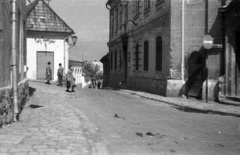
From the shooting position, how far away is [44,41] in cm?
3172

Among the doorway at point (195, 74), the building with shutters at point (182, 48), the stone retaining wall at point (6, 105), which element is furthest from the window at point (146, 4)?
the stone retaining wall at point (6, 105)

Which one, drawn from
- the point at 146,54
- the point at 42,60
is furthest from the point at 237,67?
the point at 42,60

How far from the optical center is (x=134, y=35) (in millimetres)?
23422

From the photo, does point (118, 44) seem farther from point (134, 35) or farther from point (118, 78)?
point (134, 35)

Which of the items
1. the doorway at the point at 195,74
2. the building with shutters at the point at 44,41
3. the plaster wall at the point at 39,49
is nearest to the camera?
the doorway at the point at 195,74

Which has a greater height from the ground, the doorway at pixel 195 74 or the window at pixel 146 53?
the window at pixel 146 53

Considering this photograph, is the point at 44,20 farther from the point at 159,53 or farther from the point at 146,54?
the point at 159,53

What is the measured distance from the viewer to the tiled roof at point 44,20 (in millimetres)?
31919

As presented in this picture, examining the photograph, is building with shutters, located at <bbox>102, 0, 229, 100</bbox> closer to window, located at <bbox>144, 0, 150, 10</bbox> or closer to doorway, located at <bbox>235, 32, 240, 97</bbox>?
window, located at <bbox>144, 0, 150, 10</bbox>

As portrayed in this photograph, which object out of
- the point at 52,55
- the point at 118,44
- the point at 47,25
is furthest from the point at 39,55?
the point at 118,44

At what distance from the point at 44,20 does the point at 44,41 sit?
2.50m

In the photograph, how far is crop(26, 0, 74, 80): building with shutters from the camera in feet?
102

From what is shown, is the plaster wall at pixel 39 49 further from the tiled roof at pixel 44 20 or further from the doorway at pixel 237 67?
the doorway at pixel 237 67

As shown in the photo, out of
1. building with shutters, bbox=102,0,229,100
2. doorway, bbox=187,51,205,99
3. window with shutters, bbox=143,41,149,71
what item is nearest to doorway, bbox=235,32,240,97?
building with shutters, bbox=102,0,229,100
